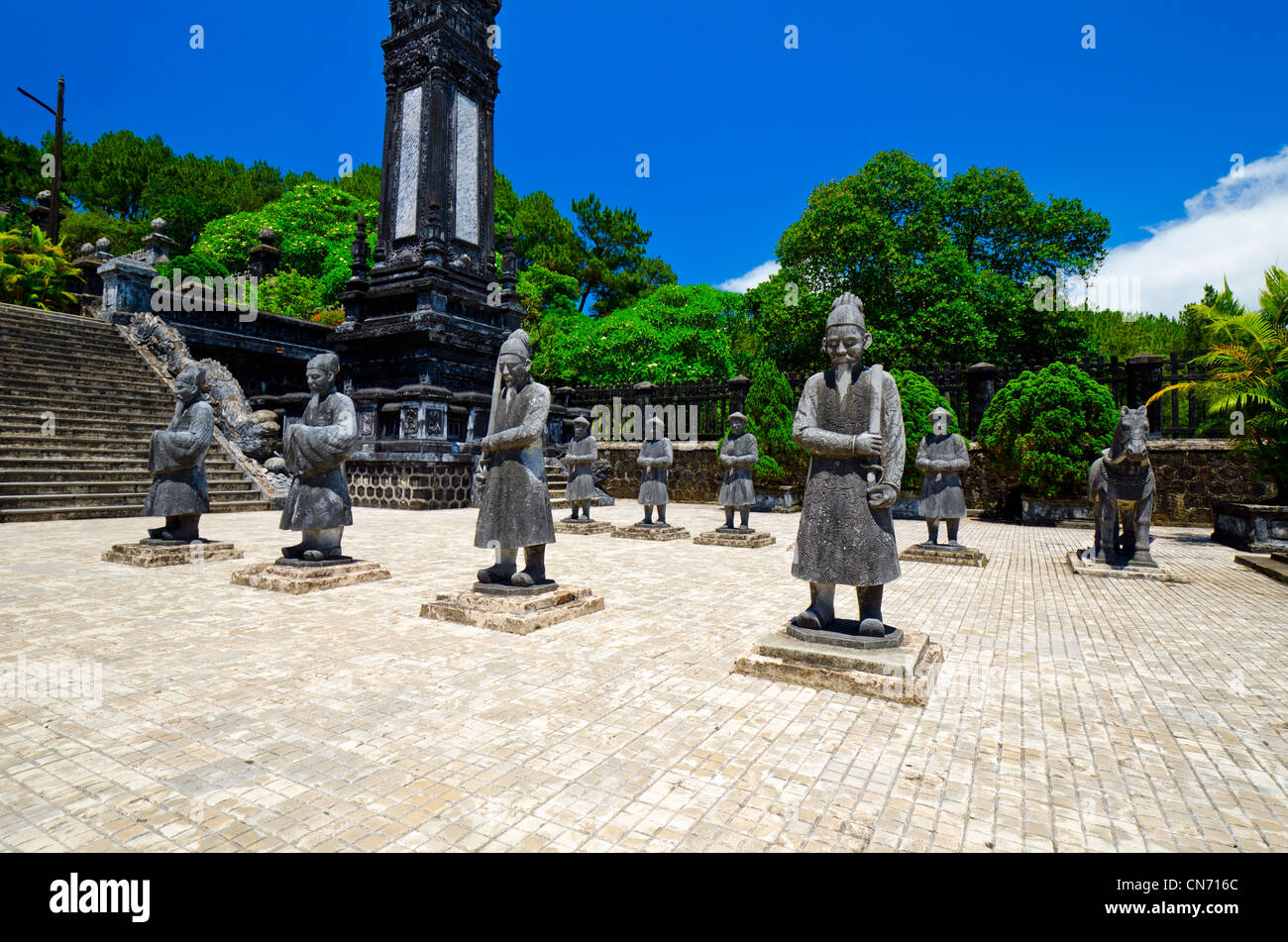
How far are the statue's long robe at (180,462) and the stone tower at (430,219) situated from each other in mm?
9944

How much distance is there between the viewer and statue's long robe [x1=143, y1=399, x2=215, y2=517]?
7.64 meters

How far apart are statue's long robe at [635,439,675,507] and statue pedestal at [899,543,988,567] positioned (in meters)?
4.47

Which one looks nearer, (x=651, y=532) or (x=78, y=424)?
(x=651, y=532)

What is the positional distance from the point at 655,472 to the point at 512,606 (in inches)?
275

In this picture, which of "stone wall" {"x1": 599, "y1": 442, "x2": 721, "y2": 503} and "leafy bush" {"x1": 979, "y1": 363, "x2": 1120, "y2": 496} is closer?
"leafy bush" {"x1": 979, "y1": 363, "x2": 1120, "y2": 496}

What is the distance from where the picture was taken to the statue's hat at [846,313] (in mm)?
4258

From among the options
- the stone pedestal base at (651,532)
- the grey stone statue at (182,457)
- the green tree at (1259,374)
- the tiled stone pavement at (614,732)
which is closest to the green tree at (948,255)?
the green tree at (1259,374)

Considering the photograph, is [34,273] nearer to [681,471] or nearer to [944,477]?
[681,471]

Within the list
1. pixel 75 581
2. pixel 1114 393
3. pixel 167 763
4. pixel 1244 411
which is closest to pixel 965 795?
pixel 167 763

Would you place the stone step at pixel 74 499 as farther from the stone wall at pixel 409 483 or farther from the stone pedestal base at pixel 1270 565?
the stone pedestal base at pixel 1270 565

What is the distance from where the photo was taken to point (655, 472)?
12273mm

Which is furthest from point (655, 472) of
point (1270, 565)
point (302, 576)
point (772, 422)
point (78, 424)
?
point (78, 424)

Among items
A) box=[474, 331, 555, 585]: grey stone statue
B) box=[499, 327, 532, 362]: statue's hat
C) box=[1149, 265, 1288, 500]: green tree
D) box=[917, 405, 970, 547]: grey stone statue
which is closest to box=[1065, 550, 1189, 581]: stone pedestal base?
box=[917, 405, 970, 547]: grey stone statue

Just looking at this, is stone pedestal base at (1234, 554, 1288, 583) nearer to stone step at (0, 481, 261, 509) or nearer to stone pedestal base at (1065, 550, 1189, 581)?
stone pedestal base at (1065, 550, 1189, 581)
